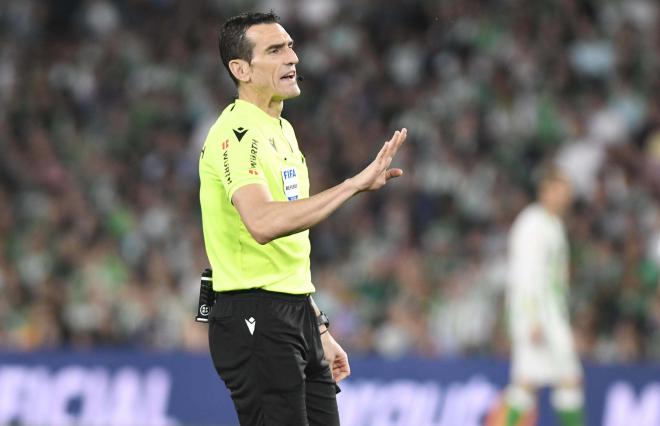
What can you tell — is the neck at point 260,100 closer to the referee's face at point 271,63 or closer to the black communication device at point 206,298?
the referee's face at point 271,63

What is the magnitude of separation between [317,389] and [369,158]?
32.0 feet

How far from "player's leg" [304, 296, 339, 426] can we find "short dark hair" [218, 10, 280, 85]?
1.00 metres

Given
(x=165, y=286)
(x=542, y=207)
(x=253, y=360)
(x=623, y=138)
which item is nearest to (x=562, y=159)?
(x=623, y=138)

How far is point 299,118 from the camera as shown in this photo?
53.1ft

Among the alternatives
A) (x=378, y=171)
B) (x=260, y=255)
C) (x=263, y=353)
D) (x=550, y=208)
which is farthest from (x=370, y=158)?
(x=378, y=171)

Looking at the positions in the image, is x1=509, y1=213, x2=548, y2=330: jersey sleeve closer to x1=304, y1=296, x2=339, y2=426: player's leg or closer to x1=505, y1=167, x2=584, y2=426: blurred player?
x1=505, y1=167, x2=584, y2=426: blurred player

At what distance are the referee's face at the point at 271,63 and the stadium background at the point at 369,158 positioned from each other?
6769 millimetres

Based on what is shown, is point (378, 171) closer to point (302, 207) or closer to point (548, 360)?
point (302, 207)

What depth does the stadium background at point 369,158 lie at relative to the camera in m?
13.4

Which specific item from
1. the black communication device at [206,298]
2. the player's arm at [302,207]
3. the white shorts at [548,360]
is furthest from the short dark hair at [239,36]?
the white shorts at [548,360]

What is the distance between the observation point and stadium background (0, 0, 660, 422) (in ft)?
43.8

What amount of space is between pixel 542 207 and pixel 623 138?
3355mm

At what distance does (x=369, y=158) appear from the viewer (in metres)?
15.2

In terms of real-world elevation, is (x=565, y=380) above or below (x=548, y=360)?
below
